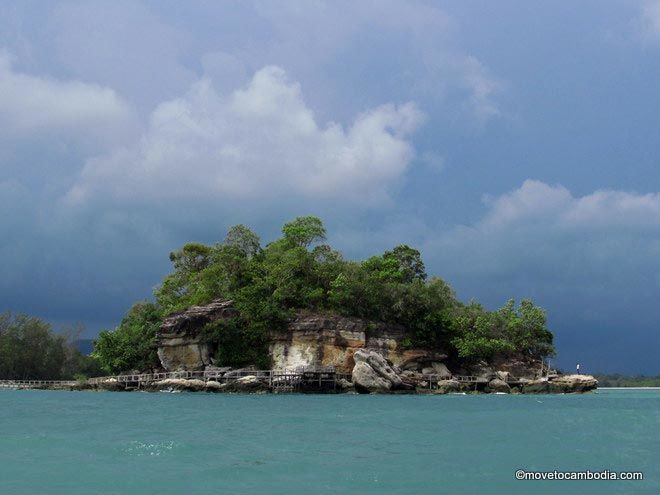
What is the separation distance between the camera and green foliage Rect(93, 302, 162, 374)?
229 feet

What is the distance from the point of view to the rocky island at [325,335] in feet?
192

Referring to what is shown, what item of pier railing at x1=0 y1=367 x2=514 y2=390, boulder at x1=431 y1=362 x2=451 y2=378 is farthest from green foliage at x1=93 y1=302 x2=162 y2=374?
boulder at x1=431 y1=362 x2=451 y2=378

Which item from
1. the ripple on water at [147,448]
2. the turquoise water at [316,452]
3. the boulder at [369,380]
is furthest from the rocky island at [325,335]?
the ripple on water at [147,448]

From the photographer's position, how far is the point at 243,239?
69.8m

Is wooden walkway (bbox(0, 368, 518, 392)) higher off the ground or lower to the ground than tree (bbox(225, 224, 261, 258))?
lower

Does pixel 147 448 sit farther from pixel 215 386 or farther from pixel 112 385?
pixel 112 385

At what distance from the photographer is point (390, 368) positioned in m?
57.1

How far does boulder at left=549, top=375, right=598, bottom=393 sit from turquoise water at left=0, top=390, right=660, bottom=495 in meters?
31.6

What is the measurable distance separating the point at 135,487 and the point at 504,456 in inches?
377

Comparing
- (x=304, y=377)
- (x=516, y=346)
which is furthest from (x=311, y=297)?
(x=516, y=346)

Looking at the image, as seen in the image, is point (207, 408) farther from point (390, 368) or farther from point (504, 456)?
point (390, 368)

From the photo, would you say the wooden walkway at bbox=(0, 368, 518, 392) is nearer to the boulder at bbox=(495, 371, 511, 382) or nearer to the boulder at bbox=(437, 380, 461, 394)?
the boulder at bbox=(437, 380, 461, 394)

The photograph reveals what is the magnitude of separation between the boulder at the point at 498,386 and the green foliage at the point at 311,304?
3108mm

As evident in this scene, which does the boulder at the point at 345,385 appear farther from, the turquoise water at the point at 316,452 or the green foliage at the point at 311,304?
the turquoise water at the point at 316,452
